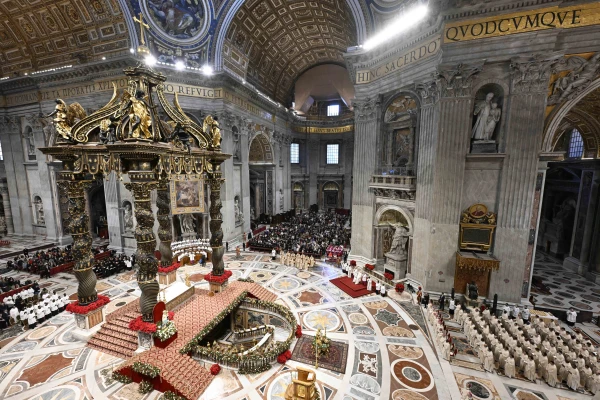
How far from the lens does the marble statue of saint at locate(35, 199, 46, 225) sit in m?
19.1

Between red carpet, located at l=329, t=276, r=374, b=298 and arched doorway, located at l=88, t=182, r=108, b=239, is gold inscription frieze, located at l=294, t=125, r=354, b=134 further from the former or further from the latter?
red carpet, located at l=329, t=276, r=374, b=298

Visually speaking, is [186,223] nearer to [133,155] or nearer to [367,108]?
[133,155]

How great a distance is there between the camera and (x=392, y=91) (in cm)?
1302

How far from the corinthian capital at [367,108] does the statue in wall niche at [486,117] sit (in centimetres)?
481

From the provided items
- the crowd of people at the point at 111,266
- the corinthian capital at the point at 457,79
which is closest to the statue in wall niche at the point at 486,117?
the corinthian capital at the point at 457,79

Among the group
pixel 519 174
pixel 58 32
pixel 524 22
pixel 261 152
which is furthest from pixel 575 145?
pixel 58 32

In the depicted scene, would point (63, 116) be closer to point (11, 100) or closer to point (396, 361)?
point (396, 361)

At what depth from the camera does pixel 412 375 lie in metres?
6.96

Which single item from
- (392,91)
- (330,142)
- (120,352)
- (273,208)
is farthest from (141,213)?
(330,142)

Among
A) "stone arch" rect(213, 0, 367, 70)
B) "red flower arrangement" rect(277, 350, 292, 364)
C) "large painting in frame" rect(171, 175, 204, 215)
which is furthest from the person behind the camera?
"large painting in frame" rect(171, 175, 204, 215)

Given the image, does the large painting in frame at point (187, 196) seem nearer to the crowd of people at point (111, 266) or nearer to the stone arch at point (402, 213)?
the crowd of people at point (111, 266)

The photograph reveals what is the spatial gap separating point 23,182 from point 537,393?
30.4 meters

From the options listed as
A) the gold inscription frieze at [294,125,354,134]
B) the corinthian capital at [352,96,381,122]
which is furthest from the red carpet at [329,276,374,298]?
the gold inscription frieze at [294,125,354,134]

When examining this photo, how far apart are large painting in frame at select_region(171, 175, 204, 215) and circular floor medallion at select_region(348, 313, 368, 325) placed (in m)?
11.3
